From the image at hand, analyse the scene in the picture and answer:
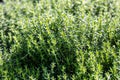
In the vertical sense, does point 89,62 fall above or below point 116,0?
below

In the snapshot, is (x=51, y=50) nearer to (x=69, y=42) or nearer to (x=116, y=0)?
(x=69, y=42)

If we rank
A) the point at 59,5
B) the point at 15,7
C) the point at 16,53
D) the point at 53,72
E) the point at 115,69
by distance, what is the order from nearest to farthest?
Result: 1. the point at 115,69
2. the point at 53,72
3. the point at 16,53
4. the point at 59,5
5. the point at 15,7

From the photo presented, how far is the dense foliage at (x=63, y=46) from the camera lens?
13.7 ft

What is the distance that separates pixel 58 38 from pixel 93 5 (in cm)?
147

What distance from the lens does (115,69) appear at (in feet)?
13.0

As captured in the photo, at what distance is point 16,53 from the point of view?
4.83m

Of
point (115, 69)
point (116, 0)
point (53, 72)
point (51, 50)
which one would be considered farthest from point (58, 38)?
point (116, 0)

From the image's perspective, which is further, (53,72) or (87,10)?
(87,10)

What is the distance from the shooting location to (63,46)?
4.64 m

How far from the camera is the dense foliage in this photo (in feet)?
13.7

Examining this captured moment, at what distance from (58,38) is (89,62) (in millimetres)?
788

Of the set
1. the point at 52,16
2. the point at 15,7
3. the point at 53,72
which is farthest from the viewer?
the point at 15,7

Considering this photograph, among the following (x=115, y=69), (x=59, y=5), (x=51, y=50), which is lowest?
(x=115, y=69)

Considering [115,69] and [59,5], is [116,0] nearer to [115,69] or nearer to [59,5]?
[59,5]
